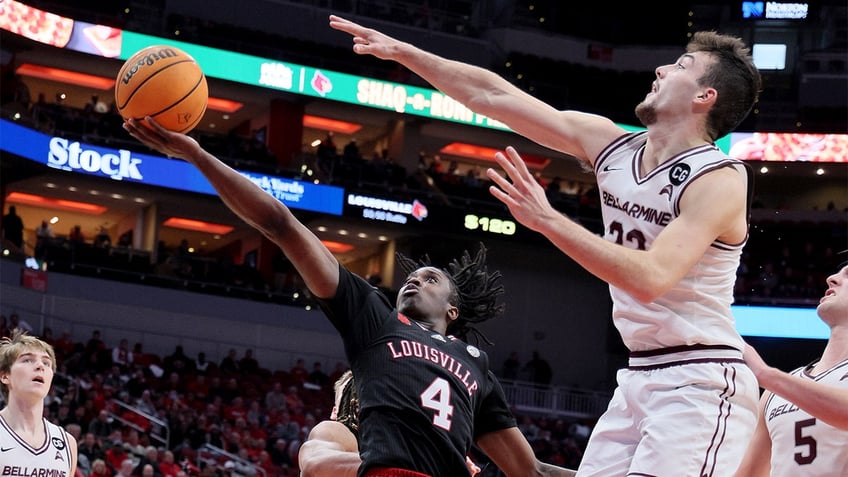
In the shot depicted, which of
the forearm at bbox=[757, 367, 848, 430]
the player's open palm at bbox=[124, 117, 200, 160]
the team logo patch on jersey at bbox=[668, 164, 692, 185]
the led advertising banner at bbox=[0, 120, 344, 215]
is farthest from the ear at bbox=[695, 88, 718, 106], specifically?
the led advertising banner at bbox=[0, 120, 344, 215]

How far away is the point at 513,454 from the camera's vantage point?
5922 millimetres

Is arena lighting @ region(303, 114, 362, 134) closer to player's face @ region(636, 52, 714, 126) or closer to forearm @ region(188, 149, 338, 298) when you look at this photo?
forearm @ region(188, 149, 338, 298)

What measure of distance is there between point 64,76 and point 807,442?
31777mm

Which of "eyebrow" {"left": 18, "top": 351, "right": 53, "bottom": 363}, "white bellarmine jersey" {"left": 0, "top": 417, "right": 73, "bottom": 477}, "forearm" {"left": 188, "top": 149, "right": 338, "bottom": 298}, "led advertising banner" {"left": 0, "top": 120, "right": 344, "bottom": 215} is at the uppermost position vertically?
"led advertising banner" {"left": 0, "top": 120, "right": 344, "bottom": 215}

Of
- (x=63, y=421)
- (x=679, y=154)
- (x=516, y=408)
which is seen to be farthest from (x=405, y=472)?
(x=516, y=408)

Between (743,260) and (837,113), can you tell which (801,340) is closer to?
(743,260)

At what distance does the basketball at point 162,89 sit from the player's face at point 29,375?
129 inches

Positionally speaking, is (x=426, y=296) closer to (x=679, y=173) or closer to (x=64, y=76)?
(x=679, y=173)

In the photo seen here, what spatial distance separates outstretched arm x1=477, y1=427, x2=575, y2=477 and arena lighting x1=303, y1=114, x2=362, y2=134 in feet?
104

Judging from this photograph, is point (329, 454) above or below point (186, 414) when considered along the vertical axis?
above

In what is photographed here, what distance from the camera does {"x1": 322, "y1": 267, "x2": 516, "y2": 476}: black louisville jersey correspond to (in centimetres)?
537

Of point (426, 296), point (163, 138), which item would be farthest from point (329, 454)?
point (163, 138)

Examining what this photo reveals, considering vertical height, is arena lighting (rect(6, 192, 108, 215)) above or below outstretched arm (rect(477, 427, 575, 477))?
above

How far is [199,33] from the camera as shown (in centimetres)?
3222
